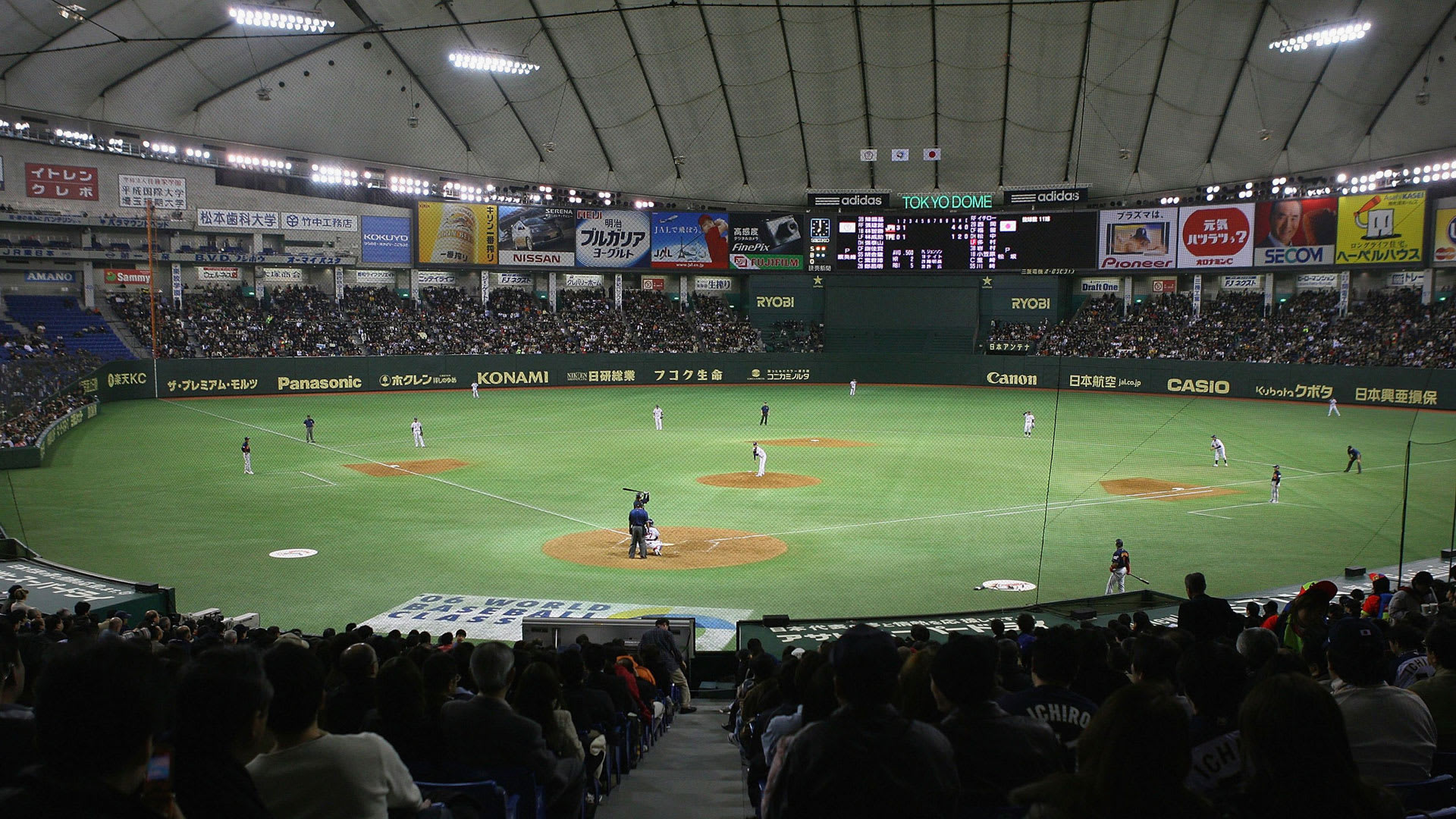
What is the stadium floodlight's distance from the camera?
137 feet

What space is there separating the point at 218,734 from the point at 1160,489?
1333 inches

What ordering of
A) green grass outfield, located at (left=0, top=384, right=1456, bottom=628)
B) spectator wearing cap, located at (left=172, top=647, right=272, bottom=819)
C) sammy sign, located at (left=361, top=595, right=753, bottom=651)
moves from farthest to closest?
green grass outfield, located at (left=0, top=384, right=1456, bottom=628) → sammy sign, located at (left=361, top=595, right=753, bottom=651) → spectator wearing cap, located at (left=172, top=647, right=272, bottom=819)

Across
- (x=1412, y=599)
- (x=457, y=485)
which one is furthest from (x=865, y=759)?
(x=457, y=485)

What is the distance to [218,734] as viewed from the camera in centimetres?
355

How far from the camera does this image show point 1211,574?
2231 centimetres

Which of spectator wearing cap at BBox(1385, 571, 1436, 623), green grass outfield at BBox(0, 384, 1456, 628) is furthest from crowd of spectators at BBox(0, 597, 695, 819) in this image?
green grass outfield at BBox(0, 384, 1456, 628)

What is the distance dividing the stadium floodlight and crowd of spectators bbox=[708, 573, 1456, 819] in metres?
43.3

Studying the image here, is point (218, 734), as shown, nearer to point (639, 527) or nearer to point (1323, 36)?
point (639, 527)

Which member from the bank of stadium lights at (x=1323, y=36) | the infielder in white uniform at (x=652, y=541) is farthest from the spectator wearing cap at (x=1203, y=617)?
the bank of stadium lights at (x=1323, y=36)

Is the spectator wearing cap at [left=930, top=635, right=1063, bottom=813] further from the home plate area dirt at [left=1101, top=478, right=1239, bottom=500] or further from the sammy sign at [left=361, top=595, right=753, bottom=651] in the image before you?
the home plate area dirt at [left=1101, top=478, right=1239, bottom=500]

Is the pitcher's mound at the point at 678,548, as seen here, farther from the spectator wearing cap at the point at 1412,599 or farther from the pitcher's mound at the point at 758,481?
the spectator wearing cap at the point at 1412,599

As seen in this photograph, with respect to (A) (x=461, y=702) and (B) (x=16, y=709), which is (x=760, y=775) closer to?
(A) (x=461, y=702)

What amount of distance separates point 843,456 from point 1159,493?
12.0 m

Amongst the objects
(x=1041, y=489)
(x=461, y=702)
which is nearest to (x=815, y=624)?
(x=461, y=702)
